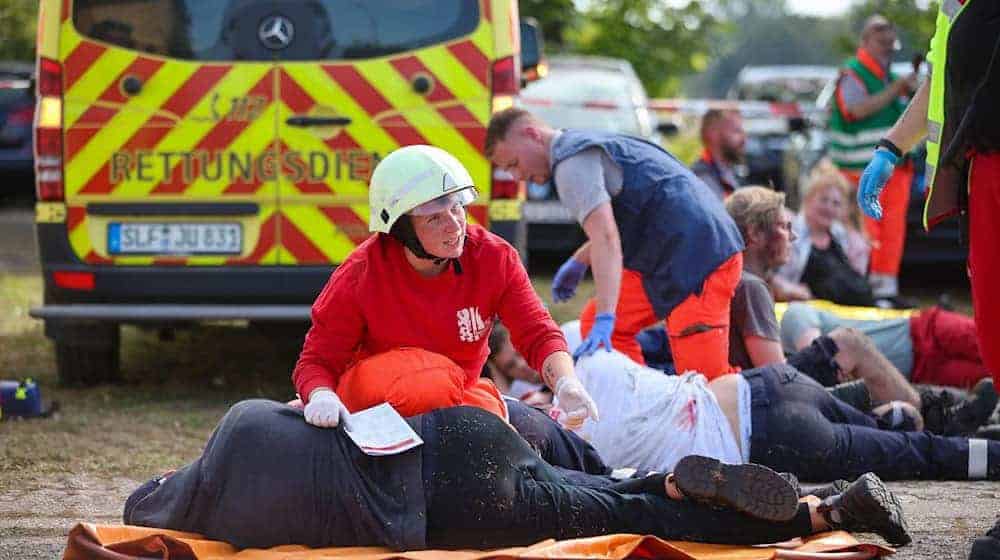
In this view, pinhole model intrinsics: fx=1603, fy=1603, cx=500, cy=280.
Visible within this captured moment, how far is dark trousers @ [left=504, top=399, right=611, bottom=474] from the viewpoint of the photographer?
15.5ft

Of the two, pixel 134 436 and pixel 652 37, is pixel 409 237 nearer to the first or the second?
pixel 134 436

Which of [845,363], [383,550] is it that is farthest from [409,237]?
[845,363]

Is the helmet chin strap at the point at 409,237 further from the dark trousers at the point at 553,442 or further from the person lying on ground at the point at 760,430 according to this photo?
the person lying on ground at the point at 760,430

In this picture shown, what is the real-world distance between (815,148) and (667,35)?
8.98 metres

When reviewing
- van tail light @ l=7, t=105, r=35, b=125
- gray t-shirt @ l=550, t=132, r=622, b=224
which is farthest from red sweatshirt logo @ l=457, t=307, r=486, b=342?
van tail light @ l=7, t=105, r=35, b=125

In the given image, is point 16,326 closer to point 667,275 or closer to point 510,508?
point 667,275

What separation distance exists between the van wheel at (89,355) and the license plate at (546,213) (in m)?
4.71

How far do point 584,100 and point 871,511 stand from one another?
Result: 9.09m

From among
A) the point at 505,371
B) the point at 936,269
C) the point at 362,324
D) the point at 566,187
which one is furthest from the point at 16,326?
the point at 936,269

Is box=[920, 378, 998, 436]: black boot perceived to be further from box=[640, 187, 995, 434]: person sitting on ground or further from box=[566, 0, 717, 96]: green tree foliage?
box=[566, 0, 717, 96]: green tree foliage

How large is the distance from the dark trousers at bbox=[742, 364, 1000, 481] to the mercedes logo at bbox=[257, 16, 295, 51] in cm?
276

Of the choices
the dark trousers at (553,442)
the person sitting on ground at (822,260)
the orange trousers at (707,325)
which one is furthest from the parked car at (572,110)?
the dark trousers at (553,442)

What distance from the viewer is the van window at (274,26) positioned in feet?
23.0

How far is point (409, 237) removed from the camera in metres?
4.50
